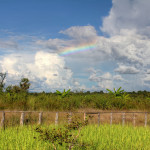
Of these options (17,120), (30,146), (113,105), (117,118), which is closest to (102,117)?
(117,118)

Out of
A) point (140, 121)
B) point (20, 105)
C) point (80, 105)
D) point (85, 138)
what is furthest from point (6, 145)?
point (140, 121)

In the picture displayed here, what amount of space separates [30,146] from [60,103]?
12669 mm

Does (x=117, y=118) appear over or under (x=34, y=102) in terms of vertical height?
under

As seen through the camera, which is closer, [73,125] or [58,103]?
[73,125]

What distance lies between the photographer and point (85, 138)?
12.2 m

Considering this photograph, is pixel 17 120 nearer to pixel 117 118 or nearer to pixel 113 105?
pixel 117 118

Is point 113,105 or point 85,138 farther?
point 113,105

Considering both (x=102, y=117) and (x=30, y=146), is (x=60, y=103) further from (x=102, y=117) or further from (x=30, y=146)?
(x=30, y=146)

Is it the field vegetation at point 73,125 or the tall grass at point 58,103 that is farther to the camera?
the tall grass at point 58,103

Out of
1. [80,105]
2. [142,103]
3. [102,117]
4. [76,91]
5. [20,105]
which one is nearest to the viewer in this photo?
[20,105]

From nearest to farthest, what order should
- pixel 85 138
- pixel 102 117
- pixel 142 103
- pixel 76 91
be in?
pixel 85 138 → pixel 102 117 → pixel 142 103 → pixel 76 91

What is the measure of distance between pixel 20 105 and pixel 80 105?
681cm

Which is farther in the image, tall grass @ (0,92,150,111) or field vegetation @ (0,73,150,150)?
tall grass @ (0,92,150,111)

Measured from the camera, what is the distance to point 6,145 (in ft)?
35.7
